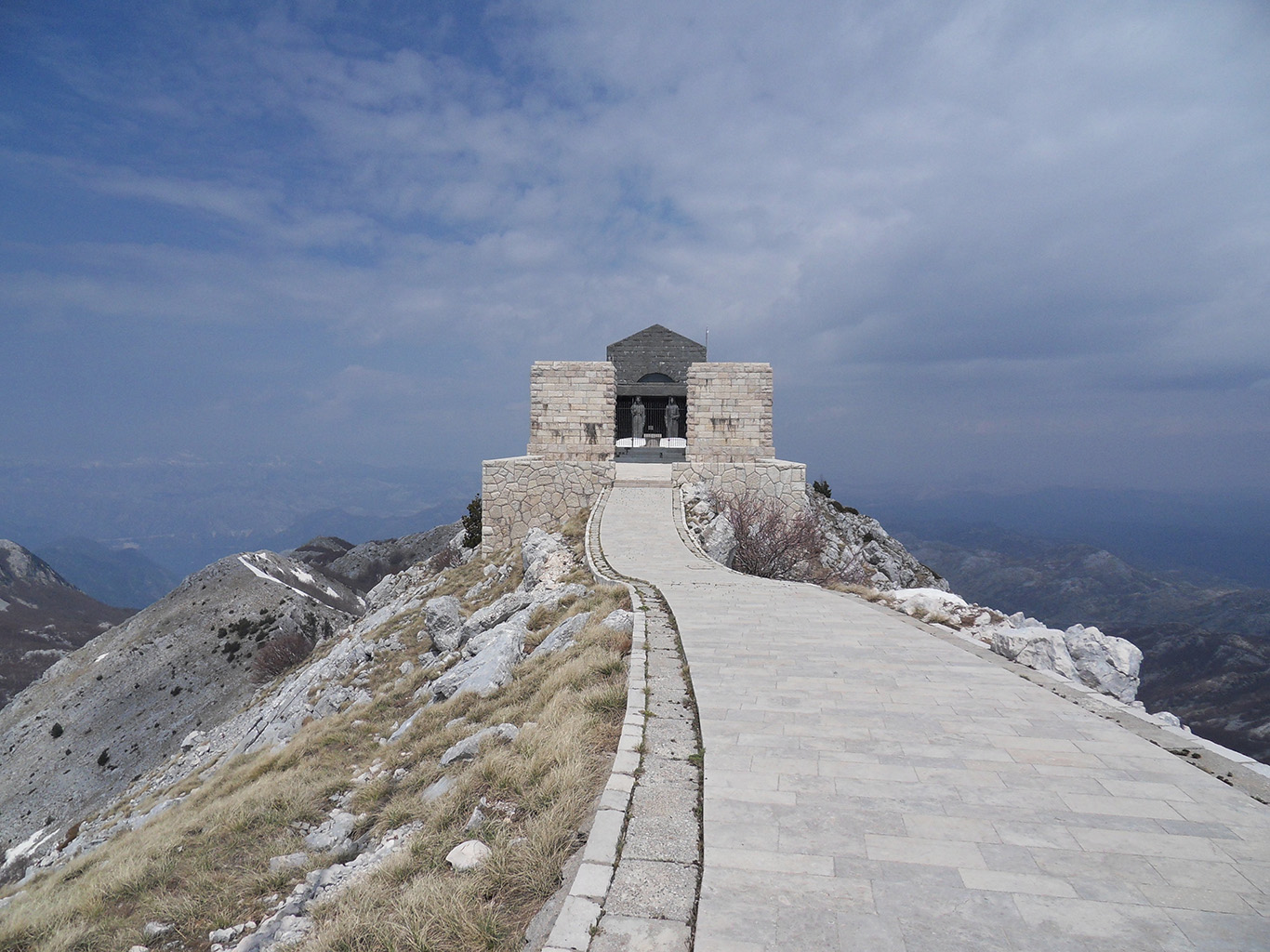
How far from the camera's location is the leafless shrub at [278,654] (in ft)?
94.7

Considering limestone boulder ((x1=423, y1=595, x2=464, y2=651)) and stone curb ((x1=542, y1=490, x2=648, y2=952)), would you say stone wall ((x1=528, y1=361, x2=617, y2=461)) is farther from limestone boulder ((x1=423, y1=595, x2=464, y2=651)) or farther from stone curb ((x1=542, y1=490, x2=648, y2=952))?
stone curb ((x1=542, y1=490, x2=648, y2=952))

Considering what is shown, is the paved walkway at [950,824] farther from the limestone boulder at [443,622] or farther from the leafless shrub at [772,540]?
the leafless shrub at [772,540]

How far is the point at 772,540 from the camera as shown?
16.5 meters

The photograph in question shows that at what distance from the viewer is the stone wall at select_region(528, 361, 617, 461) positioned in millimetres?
19594

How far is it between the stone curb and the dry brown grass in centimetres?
21

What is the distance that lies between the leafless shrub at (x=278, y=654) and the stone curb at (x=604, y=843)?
27.7 metres

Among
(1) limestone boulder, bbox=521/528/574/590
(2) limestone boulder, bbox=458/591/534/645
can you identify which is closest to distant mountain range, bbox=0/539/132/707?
(1) limestone boulder, bbox=521/528/574/590

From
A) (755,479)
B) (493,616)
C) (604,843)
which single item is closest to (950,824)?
(604,843)

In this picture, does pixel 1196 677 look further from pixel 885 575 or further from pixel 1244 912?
pixel 1244 912

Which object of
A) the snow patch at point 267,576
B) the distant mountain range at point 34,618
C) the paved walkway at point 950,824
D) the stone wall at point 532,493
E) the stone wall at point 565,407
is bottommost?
the distant mountain range at point 34,618

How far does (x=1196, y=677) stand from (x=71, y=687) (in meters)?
99.7

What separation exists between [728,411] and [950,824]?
1675cm

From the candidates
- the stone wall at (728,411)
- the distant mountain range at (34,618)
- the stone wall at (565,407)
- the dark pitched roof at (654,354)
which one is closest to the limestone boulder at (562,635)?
the stone wall at (565,407)

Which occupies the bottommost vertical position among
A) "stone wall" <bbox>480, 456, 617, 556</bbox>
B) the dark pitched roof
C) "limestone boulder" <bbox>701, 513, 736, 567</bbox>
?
"limestone boulder" <bbox>701, 513, 736, 567</bbox>
